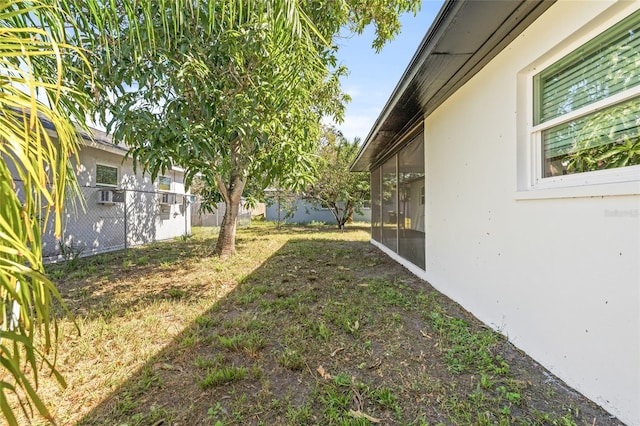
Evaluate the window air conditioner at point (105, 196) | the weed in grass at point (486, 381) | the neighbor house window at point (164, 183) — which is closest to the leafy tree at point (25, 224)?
the weed in grass at point (486, 381)

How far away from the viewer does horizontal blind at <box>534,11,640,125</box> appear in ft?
5.78

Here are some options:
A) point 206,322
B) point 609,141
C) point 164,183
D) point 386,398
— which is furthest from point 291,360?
point 164,183

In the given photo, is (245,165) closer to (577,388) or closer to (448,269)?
(448,269)

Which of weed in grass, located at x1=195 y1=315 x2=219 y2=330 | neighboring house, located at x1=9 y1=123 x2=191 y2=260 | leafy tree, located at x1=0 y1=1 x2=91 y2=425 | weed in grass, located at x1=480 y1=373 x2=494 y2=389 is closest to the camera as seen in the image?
leafy tree, located at x1=0 y1=1 x2=91 y2=425

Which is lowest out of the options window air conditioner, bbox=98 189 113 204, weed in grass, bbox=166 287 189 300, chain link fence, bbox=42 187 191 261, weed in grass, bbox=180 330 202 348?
weed in grass, bbox=180 330 202 348

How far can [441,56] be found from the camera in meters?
2.97

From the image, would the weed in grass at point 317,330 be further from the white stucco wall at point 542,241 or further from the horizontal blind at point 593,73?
the horizontal blind at point 593,73

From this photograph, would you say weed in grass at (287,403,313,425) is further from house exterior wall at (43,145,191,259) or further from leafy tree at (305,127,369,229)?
leafy tree at (305,127,369,229)

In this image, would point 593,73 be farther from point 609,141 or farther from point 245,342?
point 245,342

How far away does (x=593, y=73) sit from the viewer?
1990 millimetres

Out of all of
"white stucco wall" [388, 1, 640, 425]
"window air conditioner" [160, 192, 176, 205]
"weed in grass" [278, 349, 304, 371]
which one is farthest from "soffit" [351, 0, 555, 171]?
"window air conditioner" [160, 192, 176, 205]

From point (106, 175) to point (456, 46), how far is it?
29.2 ft

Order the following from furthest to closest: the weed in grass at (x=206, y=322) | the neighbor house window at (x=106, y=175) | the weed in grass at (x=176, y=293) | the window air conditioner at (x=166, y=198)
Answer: the window air conditioner at (x=166, y=198) → the neighbor house window at (x=106, y=175) → the weed in grass at (x=176, y=293) → the weed in grass at (x=206, y=322)

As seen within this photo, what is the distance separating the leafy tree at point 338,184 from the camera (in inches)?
538
